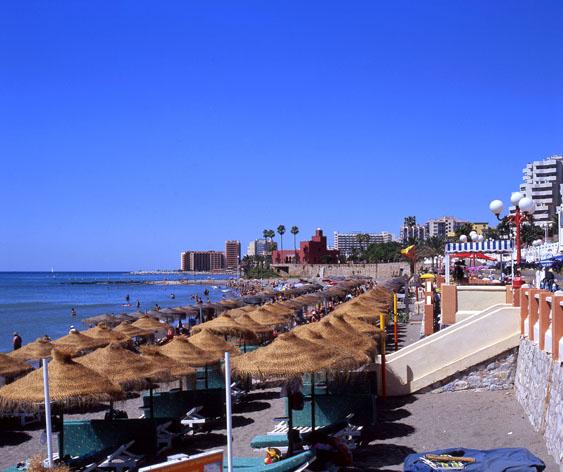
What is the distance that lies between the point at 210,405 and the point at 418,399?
3.86 metres

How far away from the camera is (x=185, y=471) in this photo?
4941mm

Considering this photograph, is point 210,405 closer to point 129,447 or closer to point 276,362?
point 129,447

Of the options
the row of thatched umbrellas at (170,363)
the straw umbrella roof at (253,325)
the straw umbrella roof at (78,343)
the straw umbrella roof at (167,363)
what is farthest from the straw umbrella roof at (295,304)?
the straw umbrella roof at (167,363)

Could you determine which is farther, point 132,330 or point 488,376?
point 132,330

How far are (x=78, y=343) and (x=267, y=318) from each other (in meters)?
5.04

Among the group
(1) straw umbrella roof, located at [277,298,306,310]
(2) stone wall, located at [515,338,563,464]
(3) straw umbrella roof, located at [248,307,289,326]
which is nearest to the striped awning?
(3) straw umbrella roof, located at [248,307,289,326]

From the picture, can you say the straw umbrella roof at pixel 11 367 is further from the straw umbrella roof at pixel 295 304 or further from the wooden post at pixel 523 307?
the straw umbrella roof at pixel 295 304

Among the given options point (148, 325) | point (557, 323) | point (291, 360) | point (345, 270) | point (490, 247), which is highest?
point (490, 247)

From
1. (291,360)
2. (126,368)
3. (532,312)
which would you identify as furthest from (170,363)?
(532,312)

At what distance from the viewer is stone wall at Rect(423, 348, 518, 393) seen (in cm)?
1263

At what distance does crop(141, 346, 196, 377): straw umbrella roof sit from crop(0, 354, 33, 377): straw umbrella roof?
3352 mm

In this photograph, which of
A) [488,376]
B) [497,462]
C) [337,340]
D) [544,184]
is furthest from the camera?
[544,184]

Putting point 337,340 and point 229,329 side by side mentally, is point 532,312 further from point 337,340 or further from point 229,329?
point 229,329

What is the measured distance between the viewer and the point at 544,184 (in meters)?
114
